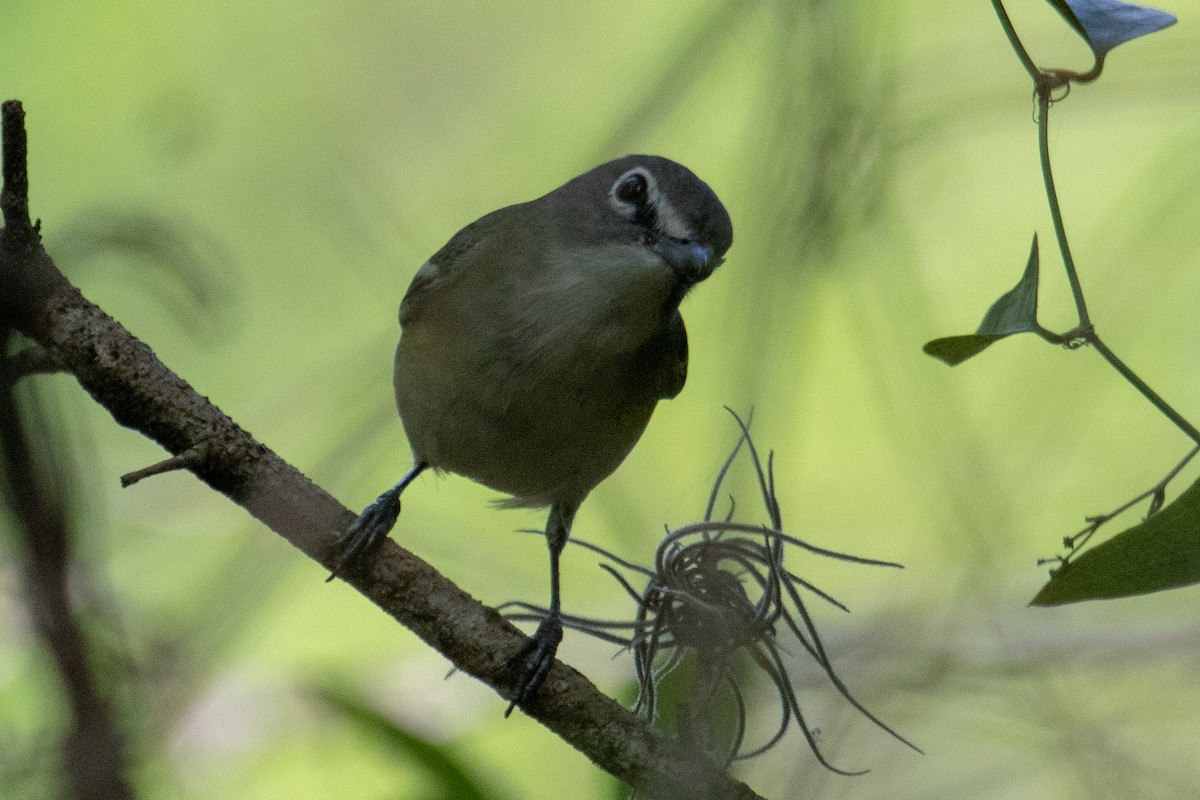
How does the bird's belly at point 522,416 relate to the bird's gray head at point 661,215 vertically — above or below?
below

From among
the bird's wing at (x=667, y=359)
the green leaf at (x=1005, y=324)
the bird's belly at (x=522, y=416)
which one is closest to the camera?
the green leaf at (x=1005, y=324)

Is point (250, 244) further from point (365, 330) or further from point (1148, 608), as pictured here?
point (1148, 608)

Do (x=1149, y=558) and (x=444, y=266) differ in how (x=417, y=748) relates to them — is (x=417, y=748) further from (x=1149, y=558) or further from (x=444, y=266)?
(x=444, y=266)

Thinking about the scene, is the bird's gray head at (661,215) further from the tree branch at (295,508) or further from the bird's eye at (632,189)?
the tree branch at (295,508)

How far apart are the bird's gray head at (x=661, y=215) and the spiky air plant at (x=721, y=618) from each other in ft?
2.89

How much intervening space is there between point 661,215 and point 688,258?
19 centimetres

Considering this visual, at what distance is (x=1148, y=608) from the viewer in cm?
454

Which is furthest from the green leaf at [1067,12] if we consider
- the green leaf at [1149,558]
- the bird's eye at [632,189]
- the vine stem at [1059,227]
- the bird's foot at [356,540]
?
the bird's eye at [632,189]

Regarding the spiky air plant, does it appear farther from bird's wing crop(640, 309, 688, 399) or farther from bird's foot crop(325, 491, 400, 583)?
bird's wing crop(640, 309, 688, 399)

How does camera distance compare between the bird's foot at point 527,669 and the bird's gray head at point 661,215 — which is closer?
the bird's foot at point 527,669

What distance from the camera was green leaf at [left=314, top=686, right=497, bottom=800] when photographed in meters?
1.54

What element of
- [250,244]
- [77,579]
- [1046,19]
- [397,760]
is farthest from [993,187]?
[77,579]

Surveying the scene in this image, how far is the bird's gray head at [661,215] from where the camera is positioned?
298cm

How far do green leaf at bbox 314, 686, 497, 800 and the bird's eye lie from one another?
178cm
